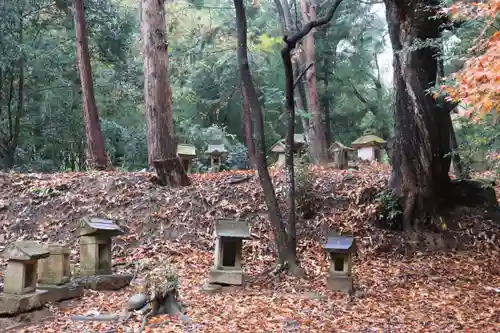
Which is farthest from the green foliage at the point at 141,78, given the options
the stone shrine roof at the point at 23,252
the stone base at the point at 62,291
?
the stone shrine roof at the point at 23,252

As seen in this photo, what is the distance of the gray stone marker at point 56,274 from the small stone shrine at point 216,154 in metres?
8.77

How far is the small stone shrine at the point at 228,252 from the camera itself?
671 centimetres

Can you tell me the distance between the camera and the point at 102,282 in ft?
21.9

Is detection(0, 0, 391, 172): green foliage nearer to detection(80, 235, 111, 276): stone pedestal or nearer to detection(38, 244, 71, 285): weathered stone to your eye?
detection(80, 235, 111, 276): stone pedestal

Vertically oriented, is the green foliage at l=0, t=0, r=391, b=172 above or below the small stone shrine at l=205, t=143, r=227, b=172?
above

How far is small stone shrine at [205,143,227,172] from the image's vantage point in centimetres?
1480

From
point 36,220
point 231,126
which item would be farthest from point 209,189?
point 231,126

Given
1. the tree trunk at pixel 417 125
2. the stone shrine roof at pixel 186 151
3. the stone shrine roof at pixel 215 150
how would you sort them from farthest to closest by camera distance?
the stone shrine roof at pixel 215 150
the stone shrine roof at pixel 186 151
the tree trunk at pixel 417 125

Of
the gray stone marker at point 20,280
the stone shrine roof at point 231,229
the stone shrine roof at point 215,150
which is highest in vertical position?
the stone shrine roof at point 215,150

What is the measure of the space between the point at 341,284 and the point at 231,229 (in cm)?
183

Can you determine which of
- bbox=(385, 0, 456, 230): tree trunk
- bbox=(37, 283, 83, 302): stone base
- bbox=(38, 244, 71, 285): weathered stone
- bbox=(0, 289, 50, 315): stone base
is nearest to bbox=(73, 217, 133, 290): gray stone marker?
bbox=(37, 283, 83, 302): stone base

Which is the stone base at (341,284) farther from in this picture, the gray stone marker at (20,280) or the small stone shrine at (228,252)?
the gray stone marker at (20,280)

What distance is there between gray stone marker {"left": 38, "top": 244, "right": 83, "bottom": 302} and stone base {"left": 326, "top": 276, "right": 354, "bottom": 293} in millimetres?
3632

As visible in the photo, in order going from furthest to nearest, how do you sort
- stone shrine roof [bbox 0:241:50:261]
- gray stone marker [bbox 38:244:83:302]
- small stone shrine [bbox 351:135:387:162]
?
small stone shrine [bbox 351:135:387:162] < gray stone marker [bbox 38:244:83:302] < stone shrine roof [bbox 0:241:50:261]
